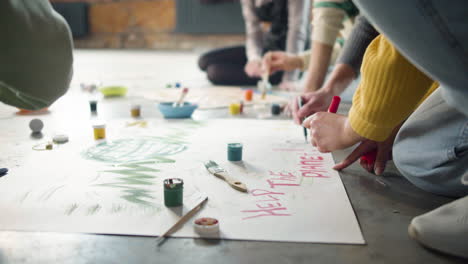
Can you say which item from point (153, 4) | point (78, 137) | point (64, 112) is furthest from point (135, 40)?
point (78, 137)

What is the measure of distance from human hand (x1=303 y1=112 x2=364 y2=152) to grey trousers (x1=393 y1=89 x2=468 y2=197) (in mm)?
119

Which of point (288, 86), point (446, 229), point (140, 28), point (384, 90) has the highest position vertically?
point (384, 90)

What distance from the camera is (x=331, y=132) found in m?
0.87

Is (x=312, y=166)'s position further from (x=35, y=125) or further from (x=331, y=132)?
(x=35, y=125)

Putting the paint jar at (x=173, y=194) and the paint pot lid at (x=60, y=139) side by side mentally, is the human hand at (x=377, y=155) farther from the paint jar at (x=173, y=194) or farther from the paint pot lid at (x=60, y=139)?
the paint pot lid at (x=60, y=139)

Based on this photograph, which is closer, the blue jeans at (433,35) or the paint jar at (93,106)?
the blue jeans at (433,35)

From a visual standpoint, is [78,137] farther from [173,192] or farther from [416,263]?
[416,263]

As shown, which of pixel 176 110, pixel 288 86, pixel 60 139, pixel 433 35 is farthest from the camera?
pixel 288 86

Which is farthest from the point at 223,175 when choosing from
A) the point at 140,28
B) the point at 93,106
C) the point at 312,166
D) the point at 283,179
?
the point at 140,28

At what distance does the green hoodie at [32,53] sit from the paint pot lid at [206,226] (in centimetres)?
33

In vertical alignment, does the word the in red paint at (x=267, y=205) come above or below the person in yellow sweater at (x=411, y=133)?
below

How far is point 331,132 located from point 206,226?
36cm

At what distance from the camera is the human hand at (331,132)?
33.0 inches

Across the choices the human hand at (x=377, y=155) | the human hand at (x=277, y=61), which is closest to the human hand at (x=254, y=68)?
the human hand at (x=277, y=61)
